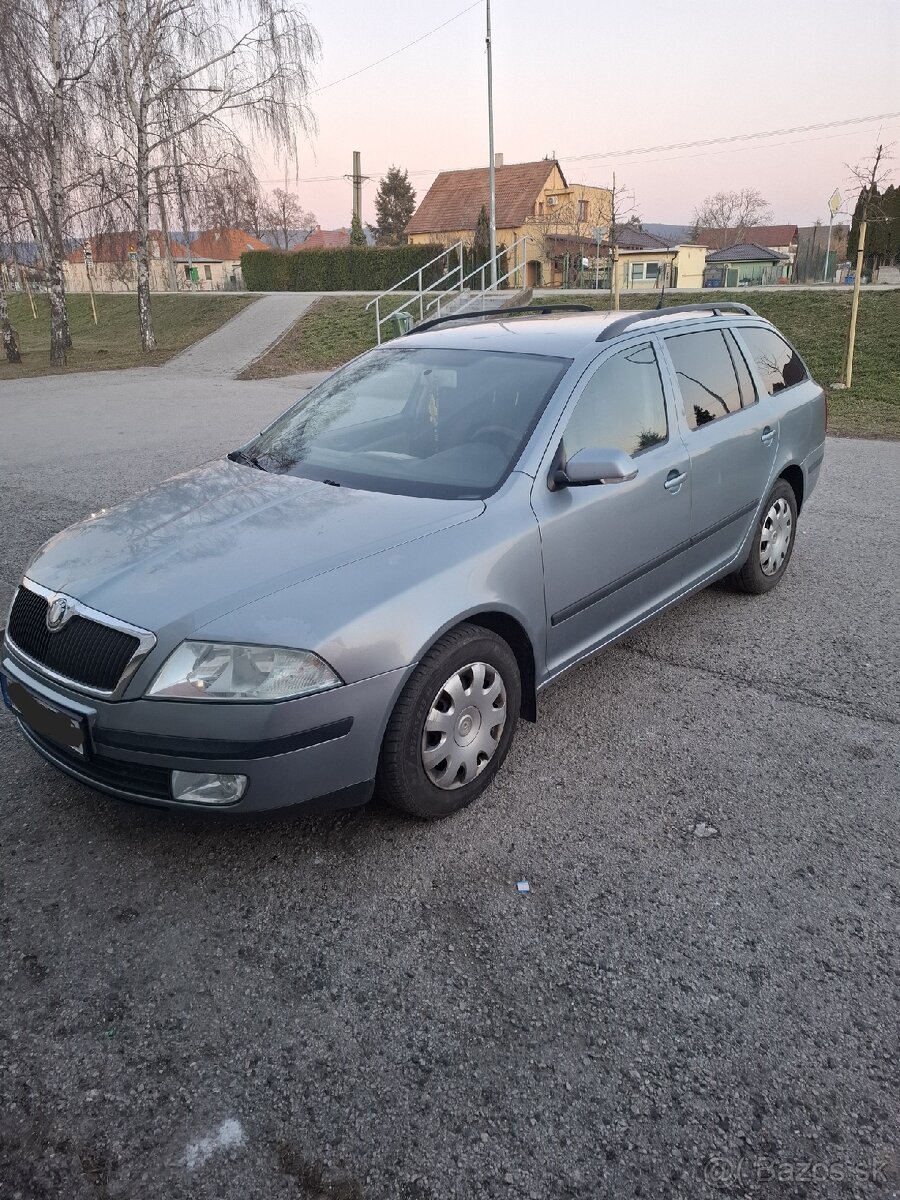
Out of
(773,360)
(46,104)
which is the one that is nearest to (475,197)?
(46,104)

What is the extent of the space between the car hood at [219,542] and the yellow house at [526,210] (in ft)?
147

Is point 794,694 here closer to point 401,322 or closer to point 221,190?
point 401,322

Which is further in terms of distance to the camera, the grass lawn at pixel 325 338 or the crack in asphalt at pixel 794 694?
the grass lawn at pixel 325 338

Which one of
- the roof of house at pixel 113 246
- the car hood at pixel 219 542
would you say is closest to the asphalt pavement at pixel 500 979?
the car hood at pixel 219 542

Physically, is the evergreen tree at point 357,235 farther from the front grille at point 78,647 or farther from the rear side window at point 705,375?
the front grille at point 78,647

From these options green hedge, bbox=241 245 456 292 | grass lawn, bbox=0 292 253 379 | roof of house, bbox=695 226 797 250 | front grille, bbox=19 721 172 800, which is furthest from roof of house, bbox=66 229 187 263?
roof of house, bbox=695 226 797 250

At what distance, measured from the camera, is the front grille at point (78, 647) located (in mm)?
2521

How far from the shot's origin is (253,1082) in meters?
2.02

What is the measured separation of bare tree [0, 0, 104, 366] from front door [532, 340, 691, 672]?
20968 mm

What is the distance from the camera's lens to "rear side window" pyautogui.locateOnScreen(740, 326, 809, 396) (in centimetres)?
478

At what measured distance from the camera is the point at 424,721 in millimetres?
2752

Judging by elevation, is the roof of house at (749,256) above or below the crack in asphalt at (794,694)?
above

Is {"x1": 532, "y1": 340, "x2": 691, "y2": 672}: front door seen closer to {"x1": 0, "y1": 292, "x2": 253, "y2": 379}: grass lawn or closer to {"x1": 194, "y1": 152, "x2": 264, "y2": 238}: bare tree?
{"x1": 0, "y1": 292, "x2": 253, "y2": 379}: grass lawn

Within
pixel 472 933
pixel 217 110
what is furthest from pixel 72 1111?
pixel 217 110
